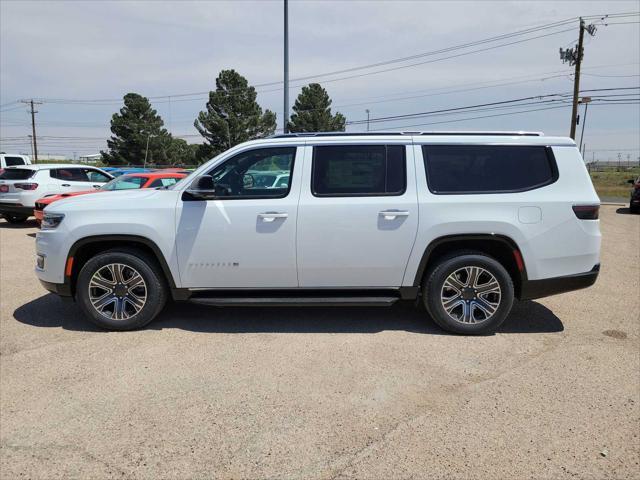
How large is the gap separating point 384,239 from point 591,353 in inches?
80.8

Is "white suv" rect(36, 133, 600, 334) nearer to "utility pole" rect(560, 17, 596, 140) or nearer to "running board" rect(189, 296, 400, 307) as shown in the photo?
"running board" rect(189, 296, 400, 307)

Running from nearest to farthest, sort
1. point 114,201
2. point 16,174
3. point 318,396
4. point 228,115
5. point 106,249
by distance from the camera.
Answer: point 318,396 < point 114,201 < point 106,249 < point 16,174 < point 228,115

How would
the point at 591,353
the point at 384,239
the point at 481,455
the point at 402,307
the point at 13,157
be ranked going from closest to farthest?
the point at 481,455
the point at 591,353
the point at 384,239
the point at 402,307
the point at 13,157

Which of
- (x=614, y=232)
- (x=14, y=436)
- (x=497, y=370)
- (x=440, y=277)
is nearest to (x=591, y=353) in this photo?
(x=497, y=370)

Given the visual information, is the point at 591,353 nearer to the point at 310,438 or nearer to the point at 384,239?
the point at 384,239

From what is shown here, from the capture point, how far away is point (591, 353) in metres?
4.17

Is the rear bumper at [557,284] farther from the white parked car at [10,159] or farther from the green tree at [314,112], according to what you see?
the green tree at [314,112]

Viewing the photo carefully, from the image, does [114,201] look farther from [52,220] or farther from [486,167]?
[486,167]

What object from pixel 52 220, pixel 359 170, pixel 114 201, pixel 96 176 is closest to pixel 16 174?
pixel 96 176

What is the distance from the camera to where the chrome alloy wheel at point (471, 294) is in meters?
4.54

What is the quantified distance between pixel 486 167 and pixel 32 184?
12.0m

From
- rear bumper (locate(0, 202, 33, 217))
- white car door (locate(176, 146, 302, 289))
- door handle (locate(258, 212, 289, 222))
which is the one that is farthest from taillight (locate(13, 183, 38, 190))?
door handle (locate(258, 212, 289, 222))

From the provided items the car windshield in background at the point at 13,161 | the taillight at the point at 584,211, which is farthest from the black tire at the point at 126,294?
the car windshield in background at the point at 13,161

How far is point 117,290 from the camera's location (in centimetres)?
467
